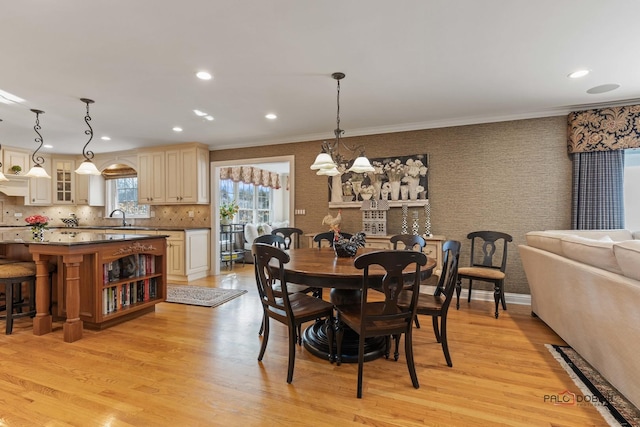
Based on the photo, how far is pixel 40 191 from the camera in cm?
615

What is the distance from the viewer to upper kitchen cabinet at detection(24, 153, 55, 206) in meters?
6.04

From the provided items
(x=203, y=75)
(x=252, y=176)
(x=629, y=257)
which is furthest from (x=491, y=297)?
(x=252, y=176)

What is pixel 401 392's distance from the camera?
6.42 ft

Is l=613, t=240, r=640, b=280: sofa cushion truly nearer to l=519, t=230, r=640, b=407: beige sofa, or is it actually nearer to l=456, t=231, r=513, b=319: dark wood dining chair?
l=519, t=230, r=640, b=407: beige sofa

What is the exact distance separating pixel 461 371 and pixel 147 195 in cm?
587

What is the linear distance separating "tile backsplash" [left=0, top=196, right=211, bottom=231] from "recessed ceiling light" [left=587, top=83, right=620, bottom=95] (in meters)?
5.73

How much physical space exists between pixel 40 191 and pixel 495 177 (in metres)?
8.29

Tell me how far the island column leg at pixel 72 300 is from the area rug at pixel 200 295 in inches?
48.3

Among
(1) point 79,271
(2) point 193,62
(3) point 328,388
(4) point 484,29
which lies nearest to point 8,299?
(1) point 79,271

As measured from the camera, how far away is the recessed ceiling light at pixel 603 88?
307 cm

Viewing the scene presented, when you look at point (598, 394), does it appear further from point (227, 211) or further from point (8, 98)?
point (227, 211)

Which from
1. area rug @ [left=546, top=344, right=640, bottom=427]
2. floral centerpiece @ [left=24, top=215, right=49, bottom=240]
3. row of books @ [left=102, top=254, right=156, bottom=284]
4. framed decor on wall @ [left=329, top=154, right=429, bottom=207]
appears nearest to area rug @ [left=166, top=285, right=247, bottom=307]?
row of books @ [left=102, top=254, right=156, bottom=284]

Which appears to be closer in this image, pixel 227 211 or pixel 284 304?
pixel 284 304

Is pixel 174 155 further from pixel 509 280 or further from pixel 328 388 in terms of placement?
pixel 509 280
